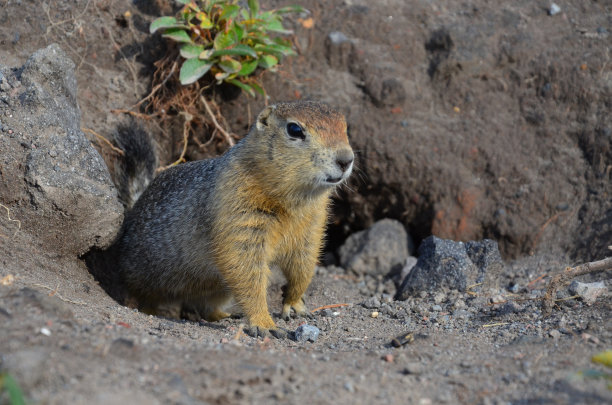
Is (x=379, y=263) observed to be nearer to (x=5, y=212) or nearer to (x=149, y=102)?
(x=149, y=102)

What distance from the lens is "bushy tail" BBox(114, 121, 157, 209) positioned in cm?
567

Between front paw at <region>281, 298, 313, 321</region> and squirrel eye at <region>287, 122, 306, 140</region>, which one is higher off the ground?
squirrel eye at <region>287, 122, 306, 140</region>

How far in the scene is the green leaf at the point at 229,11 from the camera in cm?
572

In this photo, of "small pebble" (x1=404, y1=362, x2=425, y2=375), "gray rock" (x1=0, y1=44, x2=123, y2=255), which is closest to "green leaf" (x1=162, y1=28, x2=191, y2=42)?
"gray rock" (x1=0, y1=44, x2=123, y2=255)

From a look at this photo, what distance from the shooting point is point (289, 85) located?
6.45m

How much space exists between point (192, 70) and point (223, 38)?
0.43 meters

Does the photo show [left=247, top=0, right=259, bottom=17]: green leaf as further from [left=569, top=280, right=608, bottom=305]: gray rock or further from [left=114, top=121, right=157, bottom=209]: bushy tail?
[left=569, top=280, right=608, bottom=305]: gray rock

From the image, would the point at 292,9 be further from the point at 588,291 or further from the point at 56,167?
the point at 588,291

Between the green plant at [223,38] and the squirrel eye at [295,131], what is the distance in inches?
67.0

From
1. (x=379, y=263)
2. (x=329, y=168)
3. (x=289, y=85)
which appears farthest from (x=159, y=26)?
(x=379, y=263)

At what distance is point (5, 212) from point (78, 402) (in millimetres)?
2751

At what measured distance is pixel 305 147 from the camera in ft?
13.8

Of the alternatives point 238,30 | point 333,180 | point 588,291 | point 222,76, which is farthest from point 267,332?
point 238,30

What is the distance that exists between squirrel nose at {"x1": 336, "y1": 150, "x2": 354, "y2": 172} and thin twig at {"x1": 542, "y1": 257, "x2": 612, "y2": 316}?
156cm
